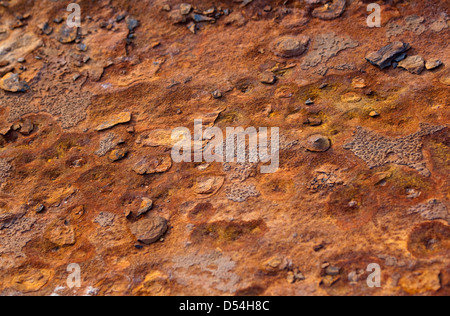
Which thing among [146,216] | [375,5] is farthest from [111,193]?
[375,5]

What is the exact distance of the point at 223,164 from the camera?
3035mm

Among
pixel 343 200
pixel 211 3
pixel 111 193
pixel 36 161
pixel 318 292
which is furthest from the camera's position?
pixel 211 3

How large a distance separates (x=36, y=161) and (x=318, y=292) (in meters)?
2.42

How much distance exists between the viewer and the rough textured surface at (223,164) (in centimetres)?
249

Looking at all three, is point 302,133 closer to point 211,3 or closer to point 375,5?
point 375,5

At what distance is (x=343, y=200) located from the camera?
2.69 m
